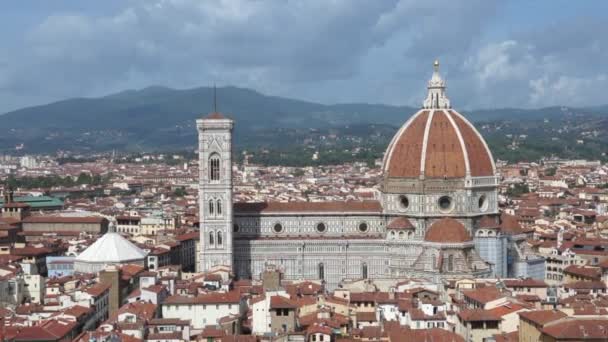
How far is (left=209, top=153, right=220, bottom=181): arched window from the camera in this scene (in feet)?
209

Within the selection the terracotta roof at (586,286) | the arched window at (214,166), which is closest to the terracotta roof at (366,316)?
the terracotta roof at (586,286)

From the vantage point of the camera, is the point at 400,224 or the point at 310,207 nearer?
the point at 400,224

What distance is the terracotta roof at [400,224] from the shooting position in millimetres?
62725

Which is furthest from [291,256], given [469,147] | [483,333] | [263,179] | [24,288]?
[263,179]

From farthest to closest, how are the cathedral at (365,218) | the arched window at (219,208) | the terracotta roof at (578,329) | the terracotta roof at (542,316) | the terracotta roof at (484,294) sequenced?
the arched window at (219,208) < the cathedral at (365,218) < the terracotta roof at (484,294) < the terracotta roof at (542,316) < the terracotta roof at (578,329)

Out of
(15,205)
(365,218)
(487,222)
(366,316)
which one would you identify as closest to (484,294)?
(366,316)

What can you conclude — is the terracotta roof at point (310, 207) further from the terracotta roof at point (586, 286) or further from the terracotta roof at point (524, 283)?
A: the terracotta roof at point (586, 286)

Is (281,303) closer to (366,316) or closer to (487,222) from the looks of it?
(366,316)

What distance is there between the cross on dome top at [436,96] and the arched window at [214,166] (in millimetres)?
12295

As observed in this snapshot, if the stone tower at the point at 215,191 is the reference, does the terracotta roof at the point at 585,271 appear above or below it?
below

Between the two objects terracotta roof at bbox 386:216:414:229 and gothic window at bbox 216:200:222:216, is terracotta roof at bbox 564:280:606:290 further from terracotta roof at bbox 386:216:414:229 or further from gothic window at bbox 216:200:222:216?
gothic window at bbox 216:200:222:216

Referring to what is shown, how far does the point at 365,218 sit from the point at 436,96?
334 inches

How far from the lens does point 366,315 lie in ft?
152

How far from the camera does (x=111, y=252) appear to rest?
58.3m
